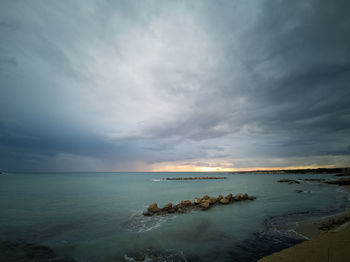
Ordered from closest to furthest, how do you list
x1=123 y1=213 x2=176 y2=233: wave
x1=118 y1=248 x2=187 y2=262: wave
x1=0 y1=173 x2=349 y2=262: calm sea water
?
1. x1=118 y1=248 x2=187 y2=262: wave
2. x1=0 y1=173 x2=349 y2=262: calm sea water
3. x1=123 y1=213 x2=176 y2=233: wave

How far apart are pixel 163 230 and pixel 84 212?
32.9 feet

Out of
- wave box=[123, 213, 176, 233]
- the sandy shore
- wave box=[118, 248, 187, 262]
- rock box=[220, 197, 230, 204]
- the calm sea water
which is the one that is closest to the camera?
the sandy shore

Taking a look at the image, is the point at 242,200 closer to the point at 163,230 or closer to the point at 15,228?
the point at 163,230

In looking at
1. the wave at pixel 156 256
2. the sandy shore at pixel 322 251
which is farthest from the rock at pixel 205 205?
the sandy shore at pixel 322 251

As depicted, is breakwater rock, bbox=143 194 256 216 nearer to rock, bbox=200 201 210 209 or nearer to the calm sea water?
rock, bbox=200 201 210 209

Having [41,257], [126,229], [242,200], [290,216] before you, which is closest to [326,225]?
[290,216]

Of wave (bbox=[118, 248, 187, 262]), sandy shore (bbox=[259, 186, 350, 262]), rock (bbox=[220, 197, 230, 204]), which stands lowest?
rock (bbox=[220, 197, 230, 204])

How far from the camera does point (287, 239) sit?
29.7 feet

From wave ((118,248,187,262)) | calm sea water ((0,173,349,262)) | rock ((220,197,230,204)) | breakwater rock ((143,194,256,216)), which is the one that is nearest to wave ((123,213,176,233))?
calm sea water ((0,173,349,262))

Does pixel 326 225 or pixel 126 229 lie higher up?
pixel 326 225

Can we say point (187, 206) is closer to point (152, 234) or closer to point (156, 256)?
point (152, 234)

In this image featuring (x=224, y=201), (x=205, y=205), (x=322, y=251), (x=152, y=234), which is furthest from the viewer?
(x=224, y=201)

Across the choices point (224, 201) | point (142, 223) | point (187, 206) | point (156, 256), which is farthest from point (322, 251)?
point (224, 201)

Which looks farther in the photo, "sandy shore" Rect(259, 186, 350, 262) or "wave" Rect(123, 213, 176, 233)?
"wave" Rect(123, 213, 176, 233)
